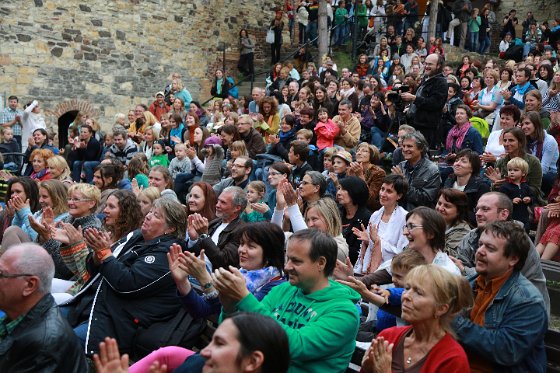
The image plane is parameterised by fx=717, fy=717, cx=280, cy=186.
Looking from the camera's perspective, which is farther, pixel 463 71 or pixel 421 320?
pixel 463 71

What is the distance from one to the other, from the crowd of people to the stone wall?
21.7ft

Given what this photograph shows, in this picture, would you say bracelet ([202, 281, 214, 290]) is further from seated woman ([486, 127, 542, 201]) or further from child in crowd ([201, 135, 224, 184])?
child in crowd ([201, 135, 224, 184])

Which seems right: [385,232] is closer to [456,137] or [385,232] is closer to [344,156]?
[344,156]

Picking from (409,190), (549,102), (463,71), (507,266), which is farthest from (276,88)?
(507,266)

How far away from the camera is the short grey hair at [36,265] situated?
12.9 ft

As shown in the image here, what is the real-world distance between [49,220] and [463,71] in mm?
10849

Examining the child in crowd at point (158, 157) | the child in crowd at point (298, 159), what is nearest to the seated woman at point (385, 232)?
the child in crowd at point (298, 159)

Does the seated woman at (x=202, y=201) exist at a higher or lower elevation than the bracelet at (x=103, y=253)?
lower

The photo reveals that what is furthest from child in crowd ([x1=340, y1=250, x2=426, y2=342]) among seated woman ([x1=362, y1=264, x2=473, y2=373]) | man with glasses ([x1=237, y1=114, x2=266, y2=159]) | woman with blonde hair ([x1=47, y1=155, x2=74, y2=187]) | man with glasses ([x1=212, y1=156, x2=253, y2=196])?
man with glasses ([x1=237, y1=114, x2=266, y2=159])

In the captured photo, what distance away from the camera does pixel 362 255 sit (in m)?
6.42

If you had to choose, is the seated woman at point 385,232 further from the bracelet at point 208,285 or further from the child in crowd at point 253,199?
the bracelet at point 208,285

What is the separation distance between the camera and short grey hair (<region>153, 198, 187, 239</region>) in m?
5.48

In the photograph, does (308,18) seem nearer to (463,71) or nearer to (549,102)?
(463,71)

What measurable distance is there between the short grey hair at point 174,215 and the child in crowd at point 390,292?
1.65 metres
